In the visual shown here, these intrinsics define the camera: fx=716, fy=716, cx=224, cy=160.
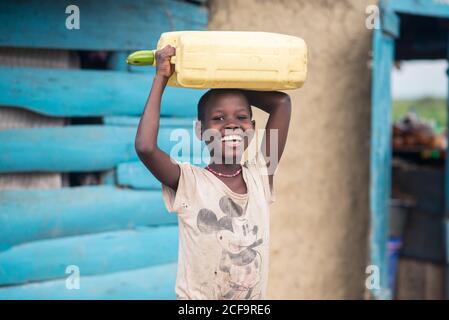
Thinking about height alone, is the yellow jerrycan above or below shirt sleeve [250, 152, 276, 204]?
above

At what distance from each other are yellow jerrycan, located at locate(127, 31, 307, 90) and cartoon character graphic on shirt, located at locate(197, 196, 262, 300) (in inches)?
15.7

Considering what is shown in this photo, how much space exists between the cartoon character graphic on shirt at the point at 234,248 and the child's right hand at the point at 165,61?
438 millimetres

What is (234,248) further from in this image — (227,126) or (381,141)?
(381,141)

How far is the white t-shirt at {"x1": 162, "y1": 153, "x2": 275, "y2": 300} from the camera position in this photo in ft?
7.32

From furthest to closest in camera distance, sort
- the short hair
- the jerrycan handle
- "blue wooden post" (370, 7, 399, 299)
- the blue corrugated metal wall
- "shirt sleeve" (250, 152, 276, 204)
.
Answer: "blue wooden post" (370, 7, 399, 299) → the blue corrugated metal wall → "shirt sleeve" (250, 152, 276, 204) → the short hair → the jerrycan handle

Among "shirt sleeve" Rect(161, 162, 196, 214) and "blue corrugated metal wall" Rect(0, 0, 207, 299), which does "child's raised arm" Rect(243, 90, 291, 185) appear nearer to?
"shirt sleeve" Rect(161, 162, 196, 214)

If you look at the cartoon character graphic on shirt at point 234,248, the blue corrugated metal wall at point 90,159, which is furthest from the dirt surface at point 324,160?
the cartoon character graphic on shirt at point 234,248

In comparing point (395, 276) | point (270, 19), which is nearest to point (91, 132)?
point (270, 19)

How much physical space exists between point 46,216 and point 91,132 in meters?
0.45

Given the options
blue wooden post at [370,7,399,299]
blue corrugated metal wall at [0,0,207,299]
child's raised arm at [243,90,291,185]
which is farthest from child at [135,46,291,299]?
blue wooden post at [370,7,399,299]

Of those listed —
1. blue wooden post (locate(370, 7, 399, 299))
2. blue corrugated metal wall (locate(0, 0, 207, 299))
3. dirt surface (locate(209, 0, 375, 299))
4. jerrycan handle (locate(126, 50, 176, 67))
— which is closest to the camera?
jerrycan handle (locate(126, 50, 176, 67))

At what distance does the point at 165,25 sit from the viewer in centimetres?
365

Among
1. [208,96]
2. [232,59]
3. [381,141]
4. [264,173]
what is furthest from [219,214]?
[381,141]

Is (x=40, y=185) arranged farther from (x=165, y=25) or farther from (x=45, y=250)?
(x=165, y=25)
